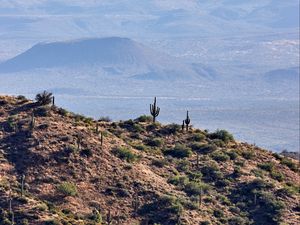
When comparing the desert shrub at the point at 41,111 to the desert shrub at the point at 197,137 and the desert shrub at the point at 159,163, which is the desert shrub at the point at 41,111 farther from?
the desert shrub at the point at 197,137

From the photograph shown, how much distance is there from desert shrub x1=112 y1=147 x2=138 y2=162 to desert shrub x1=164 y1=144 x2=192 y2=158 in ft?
9.33

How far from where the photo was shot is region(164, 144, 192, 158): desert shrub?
5091 cm

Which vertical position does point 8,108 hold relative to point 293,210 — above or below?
above

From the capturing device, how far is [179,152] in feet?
167

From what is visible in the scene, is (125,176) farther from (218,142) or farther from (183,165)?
(218,142)

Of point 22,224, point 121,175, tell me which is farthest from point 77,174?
point 22,224

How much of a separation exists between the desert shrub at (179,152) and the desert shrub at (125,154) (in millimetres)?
2845

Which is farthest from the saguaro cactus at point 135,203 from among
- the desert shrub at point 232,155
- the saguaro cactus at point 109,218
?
the desert shrub at point 232,155

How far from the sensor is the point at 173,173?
160ft

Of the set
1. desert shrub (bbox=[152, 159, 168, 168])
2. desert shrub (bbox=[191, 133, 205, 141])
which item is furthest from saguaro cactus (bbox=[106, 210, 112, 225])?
desert shrub (bbox=[191, 133, 205, 141])

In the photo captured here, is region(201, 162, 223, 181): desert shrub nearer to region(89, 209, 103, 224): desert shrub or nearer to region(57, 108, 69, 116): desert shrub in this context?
region(57, 108, 69, 116): desert shrub

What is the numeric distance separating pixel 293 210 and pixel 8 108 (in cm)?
1311

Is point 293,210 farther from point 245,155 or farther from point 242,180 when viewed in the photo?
point 245,155

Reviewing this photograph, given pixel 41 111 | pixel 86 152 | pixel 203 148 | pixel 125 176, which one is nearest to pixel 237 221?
pixel 125 176
